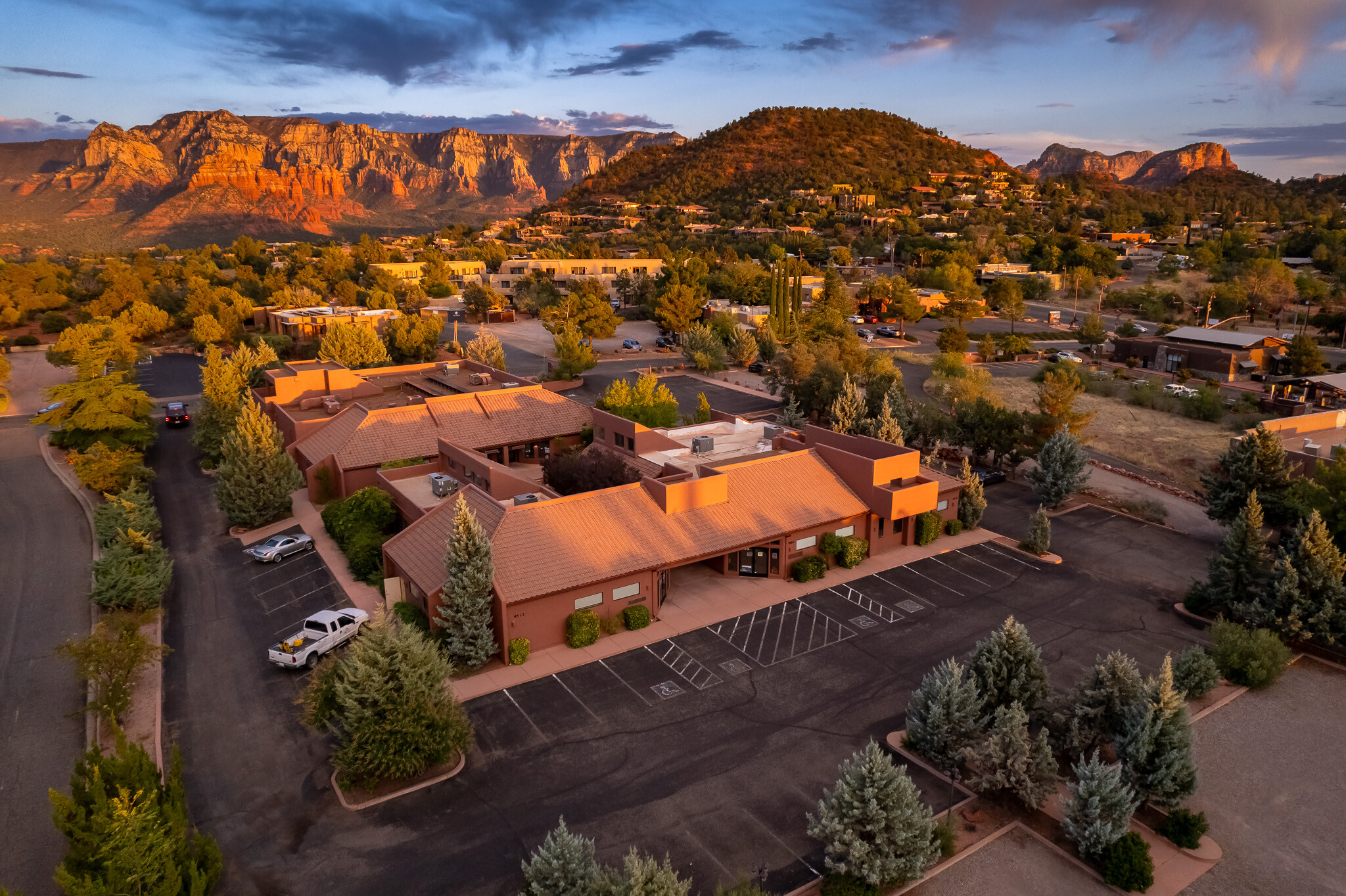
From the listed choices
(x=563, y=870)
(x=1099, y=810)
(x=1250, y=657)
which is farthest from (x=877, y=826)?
(x=1250, y=657)

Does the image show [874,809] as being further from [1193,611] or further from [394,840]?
[1193,611]

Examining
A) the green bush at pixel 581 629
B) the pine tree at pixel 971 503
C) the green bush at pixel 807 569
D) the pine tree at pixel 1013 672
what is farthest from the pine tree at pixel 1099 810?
the pine tree at pixel 971 503

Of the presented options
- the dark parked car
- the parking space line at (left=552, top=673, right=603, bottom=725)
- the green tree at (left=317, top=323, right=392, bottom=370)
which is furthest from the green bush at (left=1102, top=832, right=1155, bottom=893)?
the dark parked car

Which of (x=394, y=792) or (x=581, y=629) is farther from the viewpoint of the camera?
(x=581, y=629)

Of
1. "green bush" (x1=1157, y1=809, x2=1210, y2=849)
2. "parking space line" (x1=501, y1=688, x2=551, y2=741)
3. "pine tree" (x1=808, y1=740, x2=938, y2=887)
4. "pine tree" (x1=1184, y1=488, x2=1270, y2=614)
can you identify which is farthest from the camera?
"pine tree" (x1=1184, y1=488, x2=1270, y2=614)

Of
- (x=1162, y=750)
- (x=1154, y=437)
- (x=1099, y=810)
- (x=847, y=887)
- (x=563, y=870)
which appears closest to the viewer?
(x=563, y=870)

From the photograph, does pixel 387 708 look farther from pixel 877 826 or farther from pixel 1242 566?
pixel 1242 566

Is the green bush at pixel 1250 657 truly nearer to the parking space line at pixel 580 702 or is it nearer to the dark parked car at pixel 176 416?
the parking space line at pixel 580 702

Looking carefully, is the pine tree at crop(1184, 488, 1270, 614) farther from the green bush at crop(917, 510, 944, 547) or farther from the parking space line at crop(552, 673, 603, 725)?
the parking space line at crop(552, 673, 603, 725)
